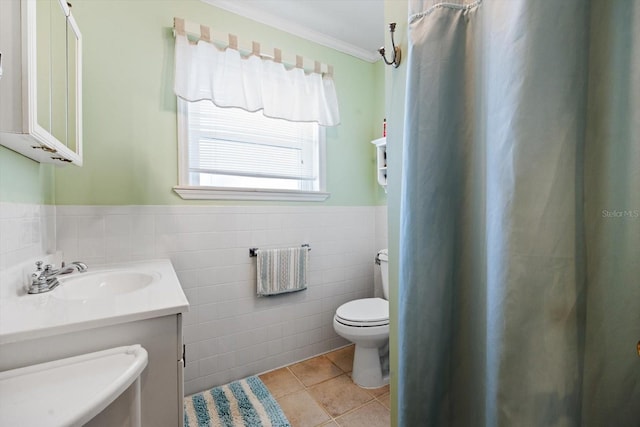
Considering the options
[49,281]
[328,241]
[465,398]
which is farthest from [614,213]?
[328,241]

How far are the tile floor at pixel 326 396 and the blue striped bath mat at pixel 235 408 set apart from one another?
0.24ft

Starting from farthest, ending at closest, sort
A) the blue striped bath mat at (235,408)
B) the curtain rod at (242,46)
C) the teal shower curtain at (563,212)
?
1. the curtain rod at (242,46)
2. the blue striped bath mat at (235,408)
3. the teal shower curtain at (563,212)

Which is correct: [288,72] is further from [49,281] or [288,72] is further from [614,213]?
[614,213]

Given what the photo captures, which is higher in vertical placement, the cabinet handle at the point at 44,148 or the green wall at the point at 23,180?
the cabinet handle at the point at 44,148

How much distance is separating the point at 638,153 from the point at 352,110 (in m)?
2.16

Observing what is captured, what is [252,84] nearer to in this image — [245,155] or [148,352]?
[245,155]

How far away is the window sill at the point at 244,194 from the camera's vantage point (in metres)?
1.76

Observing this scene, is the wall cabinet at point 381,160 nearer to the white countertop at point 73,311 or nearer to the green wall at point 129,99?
the green wall at point 129,99

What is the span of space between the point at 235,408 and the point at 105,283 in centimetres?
98

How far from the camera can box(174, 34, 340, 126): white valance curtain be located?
1.70 m

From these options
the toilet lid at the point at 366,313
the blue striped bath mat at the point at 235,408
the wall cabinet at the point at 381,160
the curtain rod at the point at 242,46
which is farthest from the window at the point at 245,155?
the blue striped bath mat at the point at 235,408

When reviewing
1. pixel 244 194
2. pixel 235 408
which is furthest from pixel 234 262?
pixel 235 408

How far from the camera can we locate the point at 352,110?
2430mm

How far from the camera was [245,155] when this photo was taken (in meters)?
2.01
